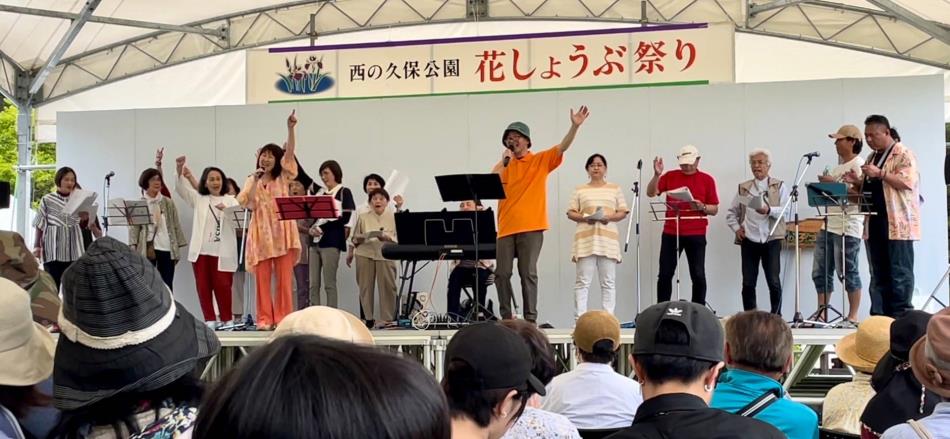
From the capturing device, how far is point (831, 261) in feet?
26.1

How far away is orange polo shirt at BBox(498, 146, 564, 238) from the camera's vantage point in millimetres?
7055

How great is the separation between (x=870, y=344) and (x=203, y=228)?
22.1ft

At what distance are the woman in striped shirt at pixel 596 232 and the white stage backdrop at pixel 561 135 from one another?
1.03 m

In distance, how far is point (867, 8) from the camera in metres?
13.2

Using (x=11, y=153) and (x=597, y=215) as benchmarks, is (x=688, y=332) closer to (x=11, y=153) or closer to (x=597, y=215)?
(x=597, y=215)

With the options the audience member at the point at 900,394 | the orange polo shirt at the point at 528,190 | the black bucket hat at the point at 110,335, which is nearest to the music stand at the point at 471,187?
the orange polo shirt at the point at 528,190

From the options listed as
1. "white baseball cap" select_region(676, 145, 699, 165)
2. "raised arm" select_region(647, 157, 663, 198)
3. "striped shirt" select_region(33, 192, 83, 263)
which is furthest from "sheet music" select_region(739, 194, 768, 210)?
"striped shirt" select_region(33, 192, 83, 263)

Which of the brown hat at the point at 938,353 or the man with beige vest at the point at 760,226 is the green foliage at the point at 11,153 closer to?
the man with beige vest at the point at 760,226

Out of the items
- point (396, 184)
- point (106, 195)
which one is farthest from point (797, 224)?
point (106, 195)

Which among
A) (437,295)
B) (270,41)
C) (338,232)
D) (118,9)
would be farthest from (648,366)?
(270,41)

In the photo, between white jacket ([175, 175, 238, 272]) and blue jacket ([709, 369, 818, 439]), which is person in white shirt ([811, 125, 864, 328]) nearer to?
white jacket ([175, 175, 238, 272])

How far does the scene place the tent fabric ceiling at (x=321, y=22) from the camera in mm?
13125

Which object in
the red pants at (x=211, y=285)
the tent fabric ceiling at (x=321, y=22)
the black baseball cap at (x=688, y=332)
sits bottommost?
the red pants at (x=211, y=285)

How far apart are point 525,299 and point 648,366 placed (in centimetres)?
543
